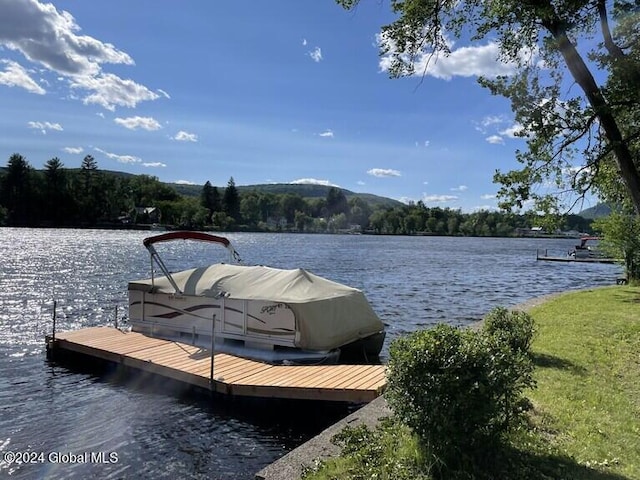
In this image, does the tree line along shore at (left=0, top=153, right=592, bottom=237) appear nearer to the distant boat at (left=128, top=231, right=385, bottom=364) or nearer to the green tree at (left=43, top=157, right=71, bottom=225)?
the green tree at (left=43, top=157, right=71, bottom=225)

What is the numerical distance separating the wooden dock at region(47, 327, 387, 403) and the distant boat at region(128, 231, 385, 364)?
68 cm

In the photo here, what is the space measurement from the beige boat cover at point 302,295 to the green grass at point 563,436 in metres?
5.12

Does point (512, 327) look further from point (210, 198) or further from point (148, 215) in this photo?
point (210, 198)

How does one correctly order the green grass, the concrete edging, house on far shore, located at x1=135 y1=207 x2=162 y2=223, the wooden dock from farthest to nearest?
house on far shore, located at x1=135 y1=207 x2=162 y2=223, the wooden dock, the concrete edging, the green grass

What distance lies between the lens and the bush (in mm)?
4938

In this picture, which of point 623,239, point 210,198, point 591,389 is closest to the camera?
point 591,389

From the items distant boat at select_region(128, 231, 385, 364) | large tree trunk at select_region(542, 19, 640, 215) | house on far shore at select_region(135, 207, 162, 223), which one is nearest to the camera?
large tree trunk at select_region(542, 19, 640, 215)

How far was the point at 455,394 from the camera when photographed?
16.2 ft

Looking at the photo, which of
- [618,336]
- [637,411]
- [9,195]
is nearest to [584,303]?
[618,336]

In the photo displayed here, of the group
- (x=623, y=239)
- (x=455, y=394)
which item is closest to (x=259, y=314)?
(x=455, y=394)

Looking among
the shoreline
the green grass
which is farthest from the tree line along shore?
the shoreline

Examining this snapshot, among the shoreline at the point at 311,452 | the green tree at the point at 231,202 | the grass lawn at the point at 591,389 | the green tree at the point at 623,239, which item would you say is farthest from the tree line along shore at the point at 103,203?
the shoreline at the point at 311,452

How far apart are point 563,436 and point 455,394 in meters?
2.41

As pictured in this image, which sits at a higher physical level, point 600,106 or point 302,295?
point 600,106
